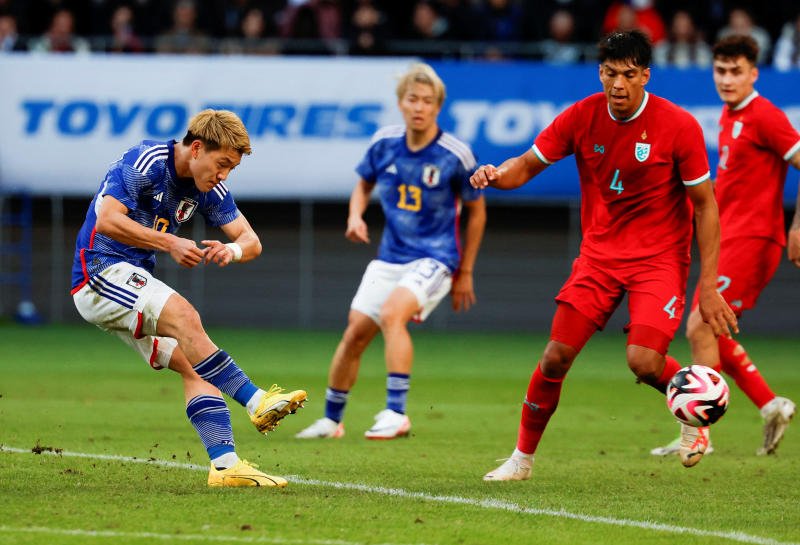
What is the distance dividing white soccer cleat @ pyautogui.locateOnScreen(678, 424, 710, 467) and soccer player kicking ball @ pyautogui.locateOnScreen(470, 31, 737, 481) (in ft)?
0.03

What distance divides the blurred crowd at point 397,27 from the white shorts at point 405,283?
9792 millimetres

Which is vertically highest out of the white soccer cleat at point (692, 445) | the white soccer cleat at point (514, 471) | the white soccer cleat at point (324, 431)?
the white soccer cleat at point (692, 445)

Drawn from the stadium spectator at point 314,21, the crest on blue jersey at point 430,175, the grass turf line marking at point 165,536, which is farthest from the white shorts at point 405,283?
the stadium spectator at point 314,21

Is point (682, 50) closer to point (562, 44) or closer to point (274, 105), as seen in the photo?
point (562, 44)

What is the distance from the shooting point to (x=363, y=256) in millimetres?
21047

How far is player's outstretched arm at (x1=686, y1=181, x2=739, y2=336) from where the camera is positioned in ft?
23.4

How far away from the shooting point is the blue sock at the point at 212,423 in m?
6.96

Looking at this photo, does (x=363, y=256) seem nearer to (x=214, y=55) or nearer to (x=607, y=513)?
(x=214, y=55)

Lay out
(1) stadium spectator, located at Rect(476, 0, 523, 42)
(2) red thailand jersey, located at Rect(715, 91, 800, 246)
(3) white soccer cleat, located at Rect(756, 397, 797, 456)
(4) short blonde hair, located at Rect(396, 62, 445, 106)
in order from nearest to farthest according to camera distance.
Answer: (3) white soccer cleat, located at Rect(756, 397, 797, 456), (2) red thailand jersey, located at Rect(715, 91, 800, 246), (4) short blonde hair, located at Rect(396, 62, 445, 106), (1) stadium spectator, located at Rect(476, 0, 523, 42)

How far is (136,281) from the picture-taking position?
22.7 ft

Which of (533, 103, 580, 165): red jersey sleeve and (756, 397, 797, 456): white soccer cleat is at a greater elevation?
(533, 103, 580, 165): red jersey sleeve

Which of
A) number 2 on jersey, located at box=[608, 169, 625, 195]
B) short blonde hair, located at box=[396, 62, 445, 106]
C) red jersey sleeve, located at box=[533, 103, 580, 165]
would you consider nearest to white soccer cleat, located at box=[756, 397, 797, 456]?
number 2 on jersey, located at box=[608, 169, 625, 195]

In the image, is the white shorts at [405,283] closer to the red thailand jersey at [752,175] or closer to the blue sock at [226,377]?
the red thailand jersey at [752,175]

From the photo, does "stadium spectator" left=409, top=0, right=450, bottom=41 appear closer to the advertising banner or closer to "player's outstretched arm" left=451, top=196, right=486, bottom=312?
the advertising banner
